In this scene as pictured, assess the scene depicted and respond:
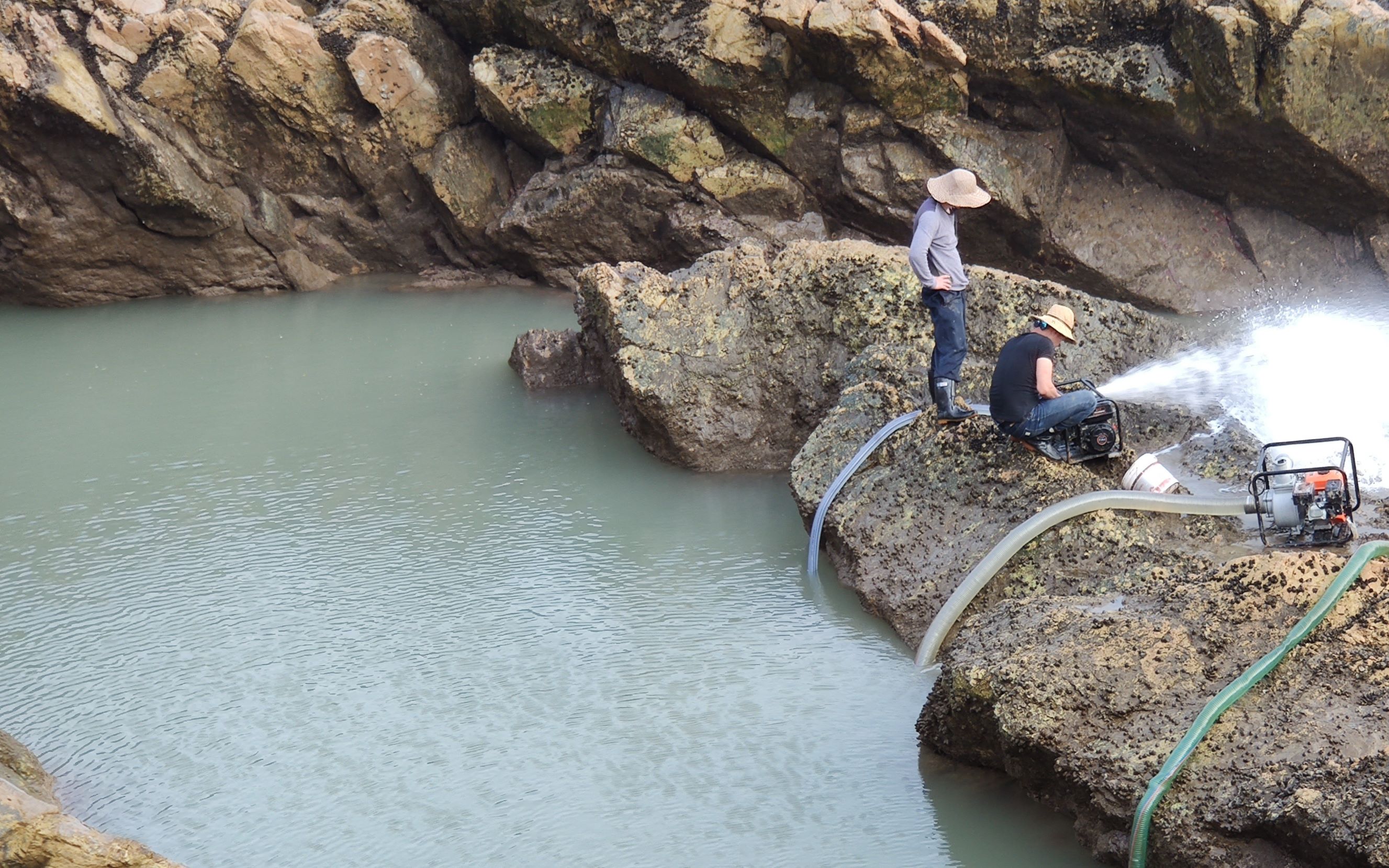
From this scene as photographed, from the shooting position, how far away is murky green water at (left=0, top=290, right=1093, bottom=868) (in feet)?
18.5

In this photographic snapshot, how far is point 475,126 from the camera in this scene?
627 inches

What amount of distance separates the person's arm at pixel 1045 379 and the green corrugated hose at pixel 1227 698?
6.73ft

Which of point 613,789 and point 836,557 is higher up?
point 836,557

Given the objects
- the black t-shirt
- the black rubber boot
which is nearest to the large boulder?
the black rubber boot

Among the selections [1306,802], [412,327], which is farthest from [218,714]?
[412,327]

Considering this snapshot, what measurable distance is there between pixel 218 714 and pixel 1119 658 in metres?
4.54

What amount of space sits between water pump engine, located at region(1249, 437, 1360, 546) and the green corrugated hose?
427mm

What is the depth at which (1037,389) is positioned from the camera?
23.5ft

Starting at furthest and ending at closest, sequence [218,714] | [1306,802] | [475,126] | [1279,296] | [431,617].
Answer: [475,126], [1279,296], [431,617], [218,714], [1306,802]

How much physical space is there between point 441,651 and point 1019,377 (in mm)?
3651

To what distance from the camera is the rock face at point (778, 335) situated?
9469mm

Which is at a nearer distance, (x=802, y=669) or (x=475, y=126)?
(x=802, y=669)

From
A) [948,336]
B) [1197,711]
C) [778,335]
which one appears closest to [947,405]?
[948,336]

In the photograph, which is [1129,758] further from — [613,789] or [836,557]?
[836,557]
